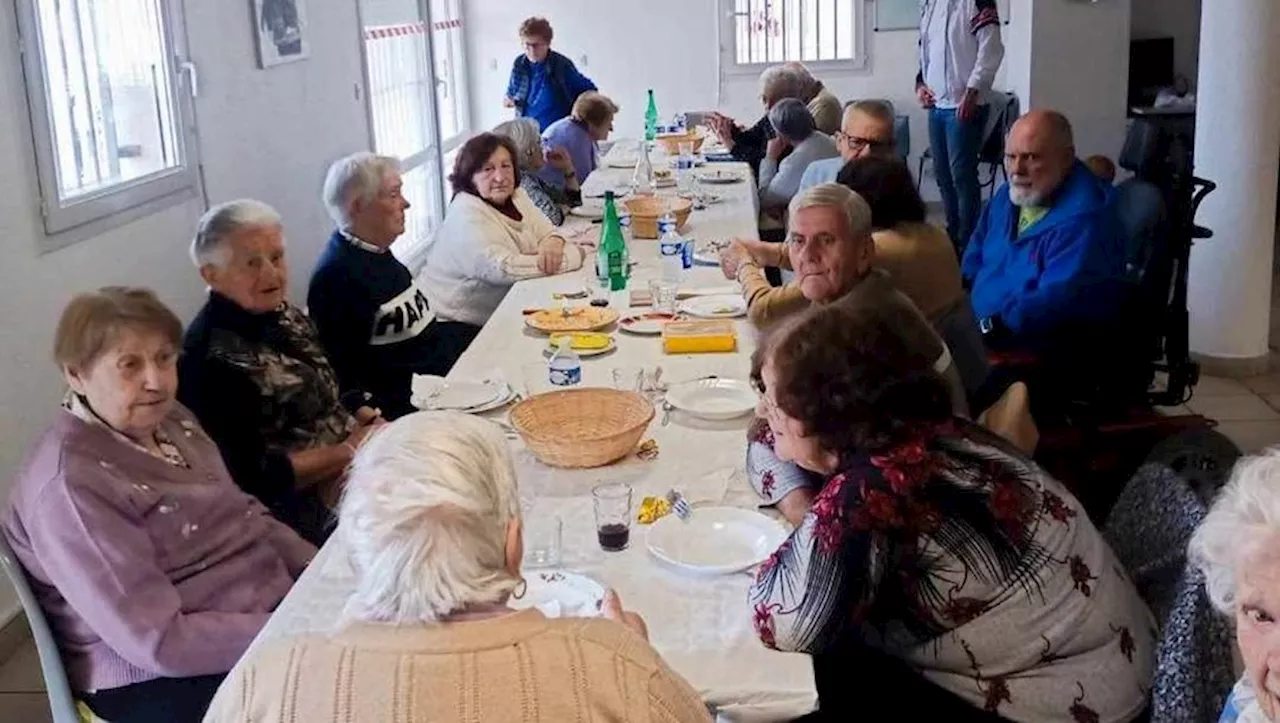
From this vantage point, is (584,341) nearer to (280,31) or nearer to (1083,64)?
(280,31)

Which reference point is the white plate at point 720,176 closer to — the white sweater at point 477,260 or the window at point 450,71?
the white sweater at point 477,260

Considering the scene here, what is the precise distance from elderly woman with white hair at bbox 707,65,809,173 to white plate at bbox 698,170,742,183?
1.58ft

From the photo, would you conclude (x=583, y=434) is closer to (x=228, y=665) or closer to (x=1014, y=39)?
(x=228, y=665)

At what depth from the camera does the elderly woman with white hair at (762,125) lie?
633cm

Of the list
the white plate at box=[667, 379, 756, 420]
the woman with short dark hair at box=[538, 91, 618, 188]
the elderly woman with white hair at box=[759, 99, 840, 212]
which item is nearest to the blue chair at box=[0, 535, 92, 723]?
the white plate at box=[667, 379, 756, 420]

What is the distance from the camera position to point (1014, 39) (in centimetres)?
697

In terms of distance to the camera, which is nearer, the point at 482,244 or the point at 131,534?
the point at 131,534

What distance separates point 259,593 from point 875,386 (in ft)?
3.64

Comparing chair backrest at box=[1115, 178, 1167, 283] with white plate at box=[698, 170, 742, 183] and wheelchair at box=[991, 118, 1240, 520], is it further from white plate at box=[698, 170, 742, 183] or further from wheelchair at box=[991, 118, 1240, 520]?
white plate at box=[698, 170, 742, 183]

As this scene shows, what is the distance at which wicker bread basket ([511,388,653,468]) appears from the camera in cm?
218

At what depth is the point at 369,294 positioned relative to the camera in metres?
3.31

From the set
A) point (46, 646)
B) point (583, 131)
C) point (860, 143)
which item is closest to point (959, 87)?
point (583, 131)

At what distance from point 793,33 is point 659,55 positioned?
0.93 metres

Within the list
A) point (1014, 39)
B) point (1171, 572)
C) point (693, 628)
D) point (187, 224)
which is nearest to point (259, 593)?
point (693, 628)
